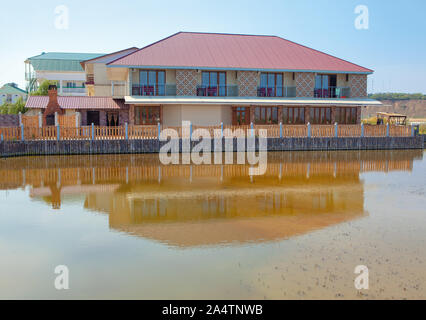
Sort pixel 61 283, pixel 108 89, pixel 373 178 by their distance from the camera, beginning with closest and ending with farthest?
pixel 61 283
pixel 373 178
pixel 108 89

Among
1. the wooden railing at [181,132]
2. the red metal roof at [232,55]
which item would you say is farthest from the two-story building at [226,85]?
the wooden railing at [181,132]

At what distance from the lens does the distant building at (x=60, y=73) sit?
178ft

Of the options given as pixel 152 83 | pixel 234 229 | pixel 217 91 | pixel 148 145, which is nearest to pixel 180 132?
pixel 148 145

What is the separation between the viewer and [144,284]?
20.2 ft

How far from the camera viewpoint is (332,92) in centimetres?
3039

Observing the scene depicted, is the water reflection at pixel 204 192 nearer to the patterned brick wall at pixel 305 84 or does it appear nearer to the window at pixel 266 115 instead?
the window at pixel 266 115

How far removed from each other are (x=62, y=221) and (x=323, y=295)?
611 cm

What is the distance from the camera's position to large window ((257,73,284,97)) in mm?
29016

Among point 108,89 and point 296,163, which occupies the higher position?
point 108,89

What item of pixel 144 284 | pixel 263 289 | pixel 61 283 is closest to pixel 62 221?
pixel 61 283

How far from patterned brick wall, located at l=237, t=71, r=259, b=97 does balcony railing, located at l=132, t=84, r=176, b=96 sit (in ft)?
14.6

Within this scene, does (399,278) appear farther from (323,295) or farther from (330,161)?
(330,161)

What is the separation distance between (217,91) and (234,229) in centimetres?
2026
